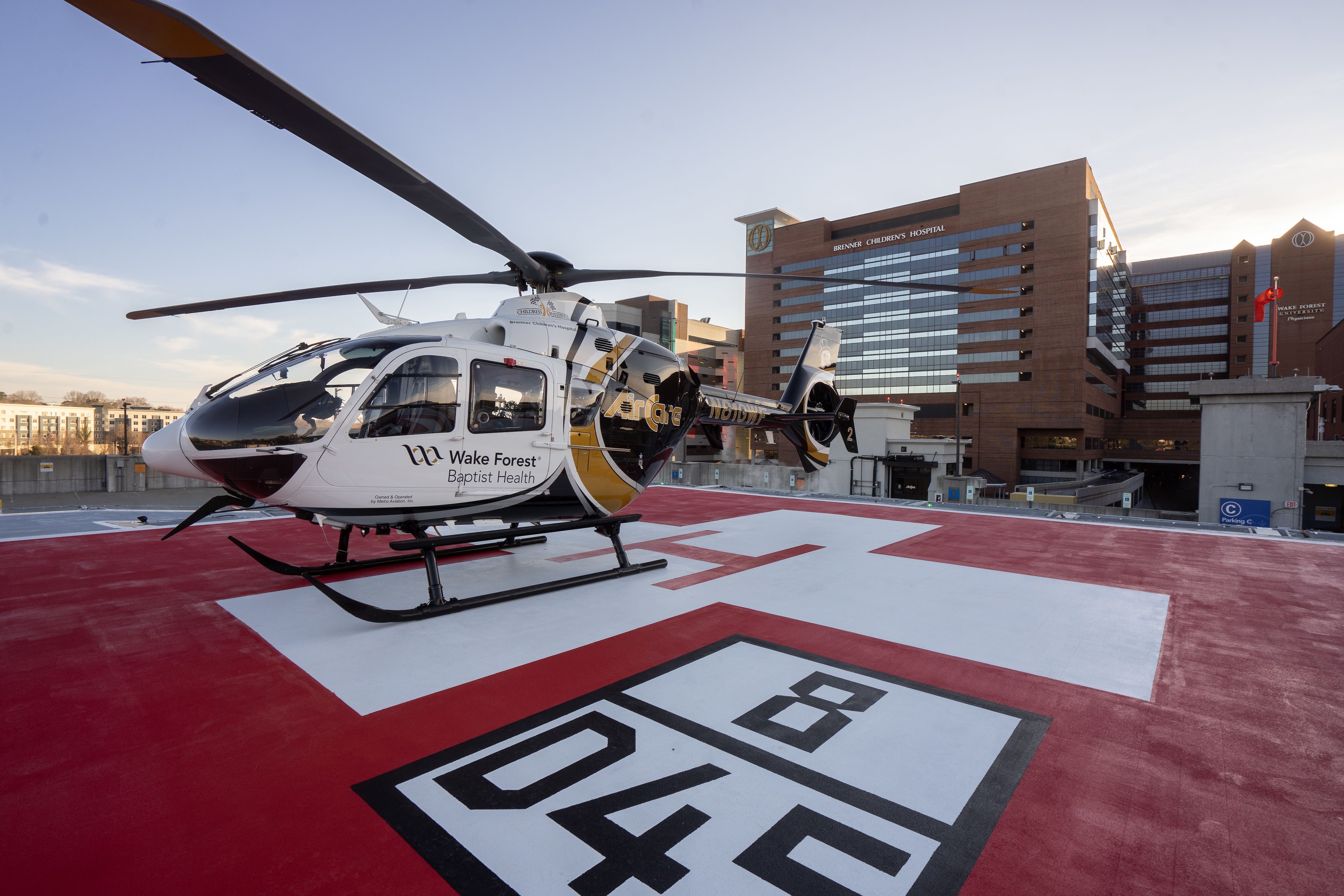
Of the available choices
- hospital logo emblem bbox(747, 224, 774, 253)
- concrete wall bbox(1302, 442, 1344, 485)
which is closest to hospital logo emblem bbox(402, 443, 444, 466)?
concrete wall bbox(1302, 442, 1344, 485)

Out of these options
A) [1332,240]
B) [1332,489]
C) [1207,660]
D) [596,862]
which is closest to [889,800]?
[596,862]

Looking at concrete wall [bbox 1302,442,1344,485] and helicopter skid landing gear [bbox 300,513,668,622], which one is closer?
helicopter skid landing gear [bbox 300,513,668,622]

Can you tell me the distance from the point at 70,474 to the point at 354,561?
22.3 metres

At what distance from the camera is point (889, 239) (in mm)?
68375

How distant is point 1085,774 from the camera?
11.4ft

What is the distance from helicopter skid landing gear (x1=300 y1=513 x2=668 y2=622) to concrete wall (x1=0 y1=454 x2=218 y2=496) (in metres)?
20.3

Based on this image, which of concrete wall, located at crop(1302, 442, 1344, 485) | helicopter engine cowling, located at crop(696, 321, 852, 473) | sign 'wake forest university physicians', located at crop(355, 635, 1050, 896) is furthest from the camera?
concrete wall, located at crop(1302, 442, 1344, 485)

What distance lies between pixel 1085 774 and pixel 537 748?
3473 mm

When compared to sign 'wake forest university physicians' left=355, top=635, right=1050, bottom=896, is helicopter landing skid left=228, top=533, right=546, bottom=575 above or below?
above

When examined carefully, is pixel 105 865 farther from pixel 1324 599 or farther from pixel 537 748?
pixel 1324 599

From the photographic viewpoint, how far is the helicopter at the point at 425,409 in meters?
4.48

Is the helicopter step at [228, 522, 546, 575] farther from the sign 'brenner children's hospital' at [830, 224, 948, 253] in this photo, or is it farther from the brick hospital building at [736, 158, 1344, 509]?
the sign 'brenner children's hospital' at [830, 224, 948, 253]

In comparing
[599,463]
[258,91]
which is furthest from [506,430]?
[258,91]

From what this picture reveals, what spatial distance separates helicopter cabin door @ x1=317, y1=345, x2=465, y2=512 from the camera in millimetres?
5598
